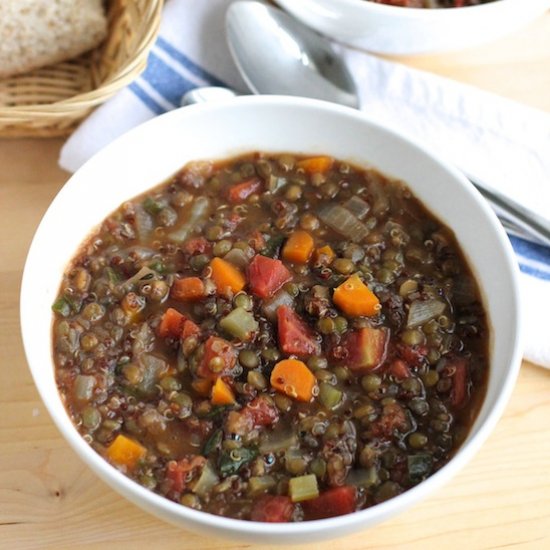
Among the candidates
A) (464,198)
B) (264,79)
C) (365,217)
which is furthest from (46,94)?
(464,198)

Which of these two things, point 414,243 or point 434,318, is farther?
point 414,243

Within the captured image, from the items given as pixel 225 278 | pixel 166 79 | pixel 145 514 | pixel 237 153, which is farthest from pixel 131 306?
pixel 166 79

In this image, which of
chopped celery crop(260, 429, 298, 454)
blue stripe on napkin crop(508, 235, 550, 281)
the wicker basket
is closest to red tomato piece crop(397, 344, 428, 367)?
chopped celery crop(260, 429, 298, 454)

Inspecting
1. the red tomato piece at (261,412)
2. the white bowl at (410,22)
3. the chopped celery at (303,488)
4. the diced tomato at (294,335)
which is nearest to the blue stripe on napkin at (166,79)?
the white bowl at (410,22)

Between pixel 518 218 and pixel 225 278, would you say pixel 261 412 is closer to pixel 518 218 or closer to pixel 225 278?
pixel 225 278

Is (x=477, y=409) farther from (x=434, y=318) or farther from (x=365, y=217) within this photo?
(x=365, y=217)

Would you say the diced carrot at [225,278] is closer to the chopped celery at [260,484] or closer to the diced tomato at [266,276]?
the diced tomato at [266,276]
